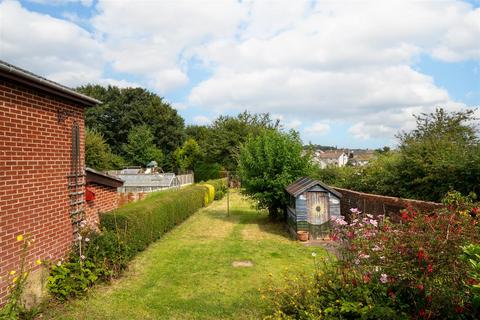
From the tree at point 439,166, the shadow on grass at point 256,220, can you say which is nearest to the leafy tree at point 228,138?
the shadow on grass at point 256,220

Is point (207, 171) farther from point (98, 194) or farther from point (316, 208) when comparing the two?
point (98, 194)

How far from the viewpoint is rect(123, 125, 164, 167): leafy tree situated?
157 ft

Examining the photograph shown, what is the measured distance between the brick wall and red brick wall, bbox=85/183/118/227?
302 inches

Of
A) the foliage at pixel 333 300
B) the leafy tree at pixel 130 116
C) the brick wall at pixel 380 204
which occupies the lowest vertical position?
the foliage at pixel 333 300

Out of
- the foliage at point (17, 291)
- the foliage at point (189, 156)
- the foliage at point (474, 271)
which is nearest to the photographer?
the foliage at point (474, 271)

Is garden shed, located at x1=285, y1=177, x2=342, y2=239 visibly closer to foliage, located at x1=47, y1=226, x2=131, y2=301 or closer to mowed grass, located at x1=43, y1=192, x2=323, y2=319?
mowed grass, located at x1=43, y1=192, x2=323, y2=319

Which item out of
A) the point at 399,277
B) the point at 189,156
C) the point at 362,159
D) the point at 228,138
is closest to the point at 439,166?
the point at 399,277

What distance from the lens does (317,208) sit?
12.3m

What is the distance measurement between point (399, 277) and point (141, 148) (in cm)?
4626

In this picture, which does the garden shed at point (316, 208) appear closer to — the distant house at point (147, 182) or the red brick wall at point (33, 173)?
the red brick wall at point (33, 173)

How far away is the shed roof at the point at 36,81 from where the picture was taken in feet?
16.5

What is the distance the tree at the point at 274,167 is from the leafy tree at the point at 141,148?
114ft

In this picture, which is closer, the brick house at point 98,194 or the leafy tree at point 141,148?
the brick house at point 98,194

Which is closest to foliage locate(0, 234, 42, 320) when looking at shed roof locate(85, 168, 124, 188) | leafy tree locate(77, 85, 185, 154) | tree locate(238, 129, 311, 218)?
shed roof locate(85, 168, 124, 188)
